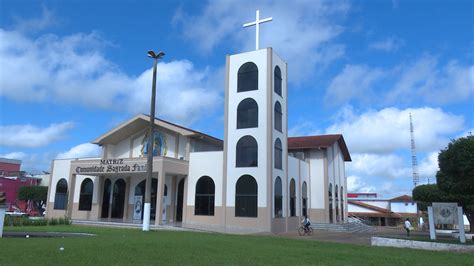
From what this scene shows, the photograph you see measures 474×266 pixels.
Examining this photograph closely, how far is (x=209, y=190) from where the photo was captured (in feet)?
100

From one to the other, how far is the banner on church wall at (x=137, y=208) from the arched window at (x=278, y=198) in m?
11.0

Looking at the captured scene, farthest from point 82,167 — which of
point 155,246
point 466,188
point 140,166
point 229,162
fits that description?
point 466,188

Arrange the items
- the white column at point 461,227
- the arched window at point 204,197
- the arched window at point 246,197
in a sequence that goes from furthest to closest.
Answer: the arched window at point 204,197, the arched window at point 246,197, the white column at point 461,227

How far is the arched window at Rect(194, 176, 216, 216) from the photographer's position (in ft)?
99.3

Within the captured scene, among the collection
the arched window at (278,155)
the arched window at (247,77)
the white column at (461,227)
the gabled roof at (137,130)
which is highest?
the arched window at (247,77)

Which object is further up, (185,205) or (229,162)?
(229,162)

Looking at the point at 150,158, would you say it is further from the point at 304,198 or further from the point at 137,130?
the point at 304,198

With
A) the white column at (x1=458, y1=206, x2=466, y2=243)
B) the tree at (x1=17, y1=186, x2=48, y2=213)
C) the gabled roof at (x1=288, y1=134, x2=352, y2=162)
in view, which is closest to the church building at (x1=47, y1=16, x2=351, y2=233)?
the gabled roof at (x1=288, y1=134, x2=352, y2=162)

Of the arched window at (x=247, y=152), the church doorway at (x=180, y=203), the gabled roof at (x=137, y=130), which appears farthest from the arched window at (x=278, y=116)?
the church doorway at (x=180, y=203)

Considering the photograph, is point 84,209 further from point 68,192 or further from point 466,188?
point 466,188

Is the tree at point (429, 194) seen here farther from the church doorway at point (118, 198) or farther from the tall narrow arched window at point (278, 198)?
the church doorway at point (118, 198)

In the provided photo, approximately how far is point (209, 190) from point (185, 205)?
7.37 ft

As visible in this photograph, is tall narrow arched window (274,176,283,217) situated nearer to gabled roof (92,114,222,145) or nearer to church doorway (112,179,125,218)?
gabled roof (92,114,222,145)

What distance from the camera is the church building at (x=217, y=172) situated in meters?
28.8
